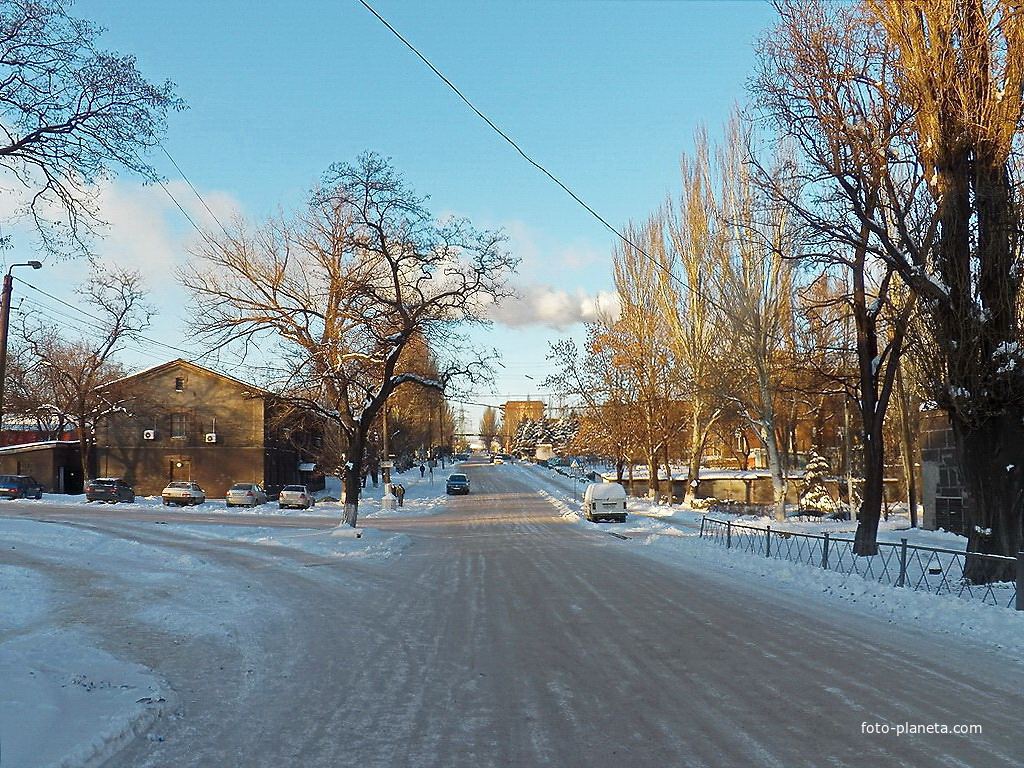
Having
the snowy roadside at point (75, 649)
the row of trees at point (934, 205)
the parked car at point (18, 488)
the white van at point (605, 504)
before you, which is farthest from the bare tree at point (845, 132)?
the parked car at point (18, 488)

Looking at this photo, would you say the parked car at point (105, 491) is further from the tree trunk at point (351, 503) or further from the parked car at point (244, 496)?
the tree trunk at point (351, 503)

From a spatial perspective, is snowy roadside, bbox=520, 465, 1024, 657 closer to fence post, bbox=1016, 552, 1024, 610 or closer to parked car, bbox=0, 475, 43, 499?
fence post, bbox=1016, 552, 1024, 610

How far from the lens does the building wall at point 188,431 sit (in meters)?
57.3

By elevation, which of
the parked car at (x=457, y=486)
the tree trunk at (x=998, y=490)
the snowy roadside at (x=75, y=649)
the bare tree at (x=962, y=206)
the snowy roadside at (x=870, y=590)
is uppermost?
the bare tree at (x=962, y=206)

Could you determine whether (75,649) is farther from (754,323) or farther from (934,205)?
(754,323)

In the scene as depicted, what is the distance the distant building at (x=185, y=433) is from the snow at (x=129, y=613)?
28.0m

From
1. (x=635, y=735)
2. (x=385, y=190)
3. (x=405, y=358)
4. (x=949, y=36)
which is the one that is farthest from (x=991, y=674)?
(x=405, y=358)

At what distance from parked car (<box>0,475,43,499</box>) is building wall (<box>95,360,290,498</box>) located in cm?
721

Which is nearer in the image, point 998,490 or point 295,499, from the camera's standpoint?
point 998,490

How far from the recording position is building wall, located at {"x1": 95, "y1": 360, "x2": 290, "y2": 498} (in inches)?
2256

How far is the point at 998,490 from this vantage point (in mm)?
14766

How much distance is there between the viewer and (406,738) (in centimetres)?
649

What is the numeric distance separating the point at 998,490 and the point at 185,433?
172 ft

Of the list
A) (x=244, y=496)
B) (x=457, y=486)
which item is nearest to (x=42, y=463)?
(x=244, y=496)
